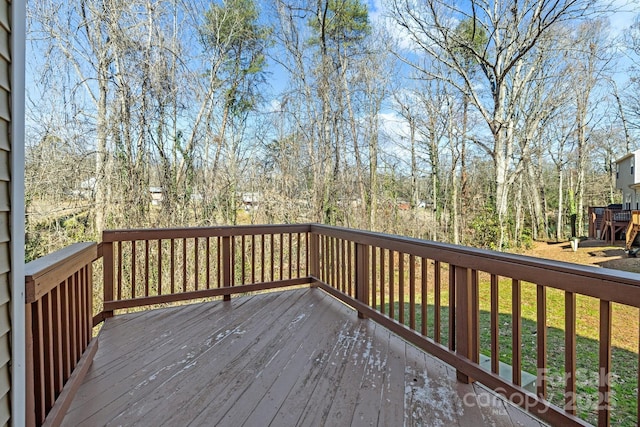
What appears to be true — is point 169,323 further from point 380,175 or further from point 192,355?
point 380,175

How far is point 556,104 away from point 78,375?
11761 mm

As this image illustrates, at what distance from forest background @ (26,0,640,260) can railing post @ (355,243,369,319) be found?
11.7ft

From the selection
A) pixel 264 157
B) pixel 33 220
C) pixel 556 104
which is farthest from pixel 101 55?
pixel 556 104

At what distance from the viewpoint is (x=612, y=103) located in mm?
11234

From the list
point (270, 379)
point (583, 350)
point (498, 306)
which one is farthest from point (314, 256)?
point (583, 350)

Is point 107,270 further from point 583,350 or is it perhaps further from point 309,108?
point 309,108

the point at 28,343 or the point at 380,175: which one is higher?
the point at 380,175

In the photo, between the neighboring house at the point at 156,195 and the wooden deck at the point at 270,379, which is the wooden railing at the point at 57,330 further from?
the neighboring house at the point at 156,195

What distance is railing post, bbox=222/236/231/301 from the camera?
385 centimetres

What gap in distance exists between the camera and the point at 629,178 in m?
12.9

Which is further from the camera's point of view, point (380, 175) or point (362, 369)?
point (380, 175)

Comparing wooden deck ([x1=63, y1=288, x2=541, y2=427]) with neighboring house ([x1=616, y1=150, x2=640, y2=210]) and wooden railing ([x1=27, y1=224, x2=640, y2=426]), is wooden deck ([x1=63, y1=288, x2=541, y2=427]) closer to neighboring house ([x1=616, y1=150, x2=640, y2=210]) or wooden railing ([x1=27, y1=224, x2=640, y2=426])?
wooden railing ([x1=27, y1=224, x2=640, y2=426])

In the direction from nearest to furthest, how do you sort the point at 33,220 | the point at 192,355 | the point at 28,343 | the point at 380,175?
the point at 28,343
the point at 192,355
the point at 33,220
the point at 380,175

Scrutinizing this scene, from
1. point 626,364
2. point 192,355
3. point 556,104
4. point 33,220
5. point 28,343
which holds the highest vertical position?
point 556,104
